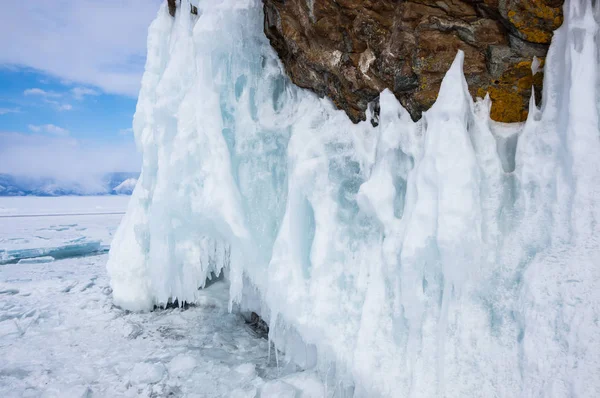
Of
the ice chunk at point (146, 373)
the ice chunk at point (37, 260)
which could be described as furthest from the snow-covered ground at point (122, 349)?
the ice chunk at point (37, 260)

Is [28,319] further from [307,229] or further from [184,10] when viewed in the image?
[184,10]

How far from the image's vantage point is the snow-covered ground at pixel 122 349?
161 inches

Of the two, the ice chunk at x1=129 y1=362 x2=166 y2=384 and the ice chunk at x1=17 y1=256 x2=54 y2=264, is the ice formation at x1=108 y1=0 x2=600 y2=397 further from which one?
the ice chunk at x1=17 y1=256 x2=54 y2=264

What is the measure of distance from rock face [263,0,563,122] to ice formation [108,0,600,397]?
0.54 feet

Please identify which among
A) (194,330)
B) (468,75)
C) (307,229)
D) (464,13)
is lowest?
(194,330)

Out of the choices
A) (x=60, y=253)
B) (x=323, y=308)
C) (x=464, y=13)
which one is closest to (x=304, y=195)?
(x=323, y=308)

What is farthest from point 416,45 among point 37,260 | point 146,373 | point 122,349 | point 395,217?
point 37,260

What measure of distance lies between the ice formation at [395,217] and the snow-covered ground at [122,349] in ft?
2.01

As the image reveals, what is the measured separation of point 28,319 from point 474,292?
276 inches

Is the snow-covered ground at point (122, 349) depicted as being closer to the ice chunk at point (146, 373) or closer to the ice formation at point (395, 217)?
the ice chunk at point (146, 373)

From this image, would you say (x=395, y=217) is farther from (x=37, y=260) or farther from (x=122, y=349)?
(x=37, y=260)

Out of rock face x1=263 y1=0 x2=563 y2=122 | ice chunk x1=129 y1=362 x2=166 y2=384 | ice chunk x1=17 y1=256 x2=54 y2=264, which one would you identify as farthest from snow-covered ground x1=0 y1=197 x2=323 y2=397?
rock face x1=263 y1=0 x2=563 y2=122

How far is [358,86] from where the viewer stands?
404 centimetres

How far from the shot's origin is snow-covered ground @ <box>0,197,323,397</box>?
409cm
